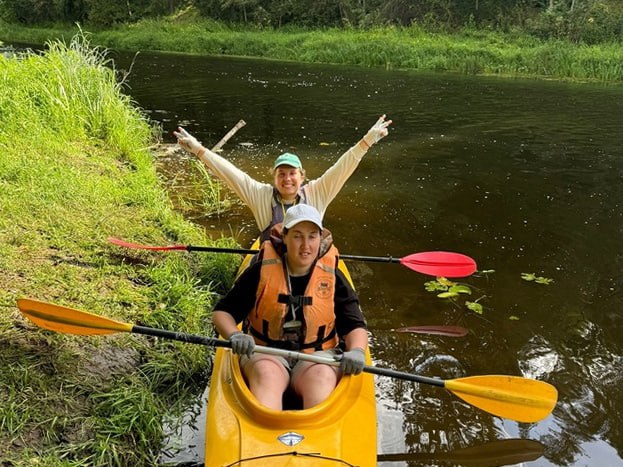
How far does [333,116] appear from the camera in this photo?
40.3 ft

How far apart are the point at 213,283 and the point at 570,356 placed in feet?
8.64

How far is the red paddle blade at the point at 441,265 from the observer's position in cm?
457

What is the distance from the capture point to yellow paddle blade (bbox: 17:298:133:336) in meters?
2.90

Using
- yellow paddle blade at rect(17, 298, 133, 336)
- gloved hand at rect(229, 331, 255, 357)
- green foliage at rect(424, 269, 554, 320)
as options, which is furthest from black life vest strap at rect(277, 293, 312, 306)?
green foliage at rect(424, 269, 554, 320)

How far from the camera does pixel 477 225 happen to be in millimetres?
6328

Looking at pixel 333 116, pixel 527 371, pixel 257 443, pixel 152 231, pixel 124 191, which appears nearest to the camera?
pixel 257 443

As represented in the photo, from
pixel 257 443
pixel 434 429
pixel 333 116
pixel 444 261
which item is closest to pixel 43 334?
pixel 257 443

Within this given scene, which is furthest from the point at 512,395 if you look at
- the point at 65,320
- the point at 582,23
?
the point at 582,23

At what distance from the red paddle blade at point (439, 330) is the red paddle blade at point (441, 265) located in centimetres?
47

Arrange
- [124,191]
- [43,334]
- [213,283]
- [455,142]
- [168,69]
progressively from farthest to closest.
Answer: [168,69]
[455,142]
[124,191]
[213,283]
[43,334]

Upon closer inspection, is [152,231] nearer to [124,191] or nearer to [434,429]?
[124,191]

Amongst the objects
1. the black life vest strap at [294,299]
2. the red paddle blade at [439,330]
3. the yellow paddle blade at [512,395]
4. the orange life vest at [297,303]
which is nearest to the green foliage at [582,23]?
the red paddle blade at [439,330]

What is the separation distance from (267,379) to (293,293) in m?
0.46

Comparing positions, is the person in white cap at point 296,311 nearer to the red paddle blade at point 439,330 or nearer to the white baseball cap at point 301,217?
the white baseball cap at point 301,217
